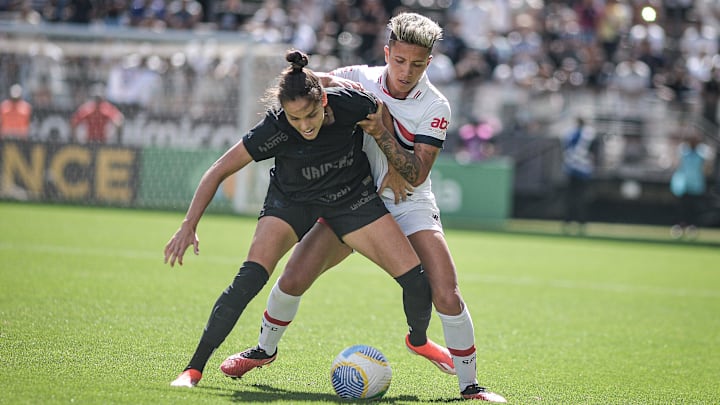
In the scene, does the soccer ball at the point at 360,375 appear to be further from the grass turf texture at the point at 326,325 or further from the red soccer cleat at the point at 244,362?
the red soccer cleat at the point at 244,362

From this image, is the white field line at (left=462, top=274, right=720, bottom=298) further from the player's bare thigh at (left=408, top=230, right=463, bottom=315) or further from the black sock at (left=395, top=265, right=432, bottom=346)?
the player's bare thigh at (left=408, top=230, right=463, bottom=315)

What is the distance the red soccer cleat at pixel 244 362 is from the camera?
18.9ft

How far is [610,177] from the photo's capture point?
2275cm

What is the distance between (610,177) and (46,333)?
59.9ft

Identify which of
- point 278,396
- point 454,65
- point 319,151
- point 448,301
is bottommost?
point 454,65

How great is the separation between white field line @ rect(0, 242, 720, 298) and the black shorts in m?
5.93

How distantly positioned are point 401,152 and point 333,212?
1.76 feet

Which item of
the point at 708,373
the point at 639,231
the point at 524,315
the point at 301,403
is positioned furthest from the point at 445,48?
the point at 301,403

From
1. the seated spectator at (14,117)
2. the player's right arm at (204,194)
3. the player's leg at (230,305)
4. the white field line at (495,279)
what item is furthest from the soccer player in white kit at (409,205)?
the seated spectator at (14,117)

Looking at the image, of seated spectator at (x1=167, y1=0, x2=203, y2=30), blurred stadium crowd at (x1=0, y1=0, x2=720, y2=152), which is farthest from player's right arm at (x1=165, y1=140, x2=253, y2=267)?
seated spectator at (x1=167, y1=0, x2=203, y2=30)

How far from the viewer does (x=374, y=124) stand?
5.47 meters

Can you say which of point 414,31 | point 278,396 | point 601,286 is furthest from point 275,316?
point 601,286

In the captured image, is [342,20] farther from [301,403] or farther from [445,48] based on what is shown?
[301,403]

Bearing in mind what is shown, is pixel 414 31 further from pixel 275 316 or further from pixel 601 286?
pixel 601 286
